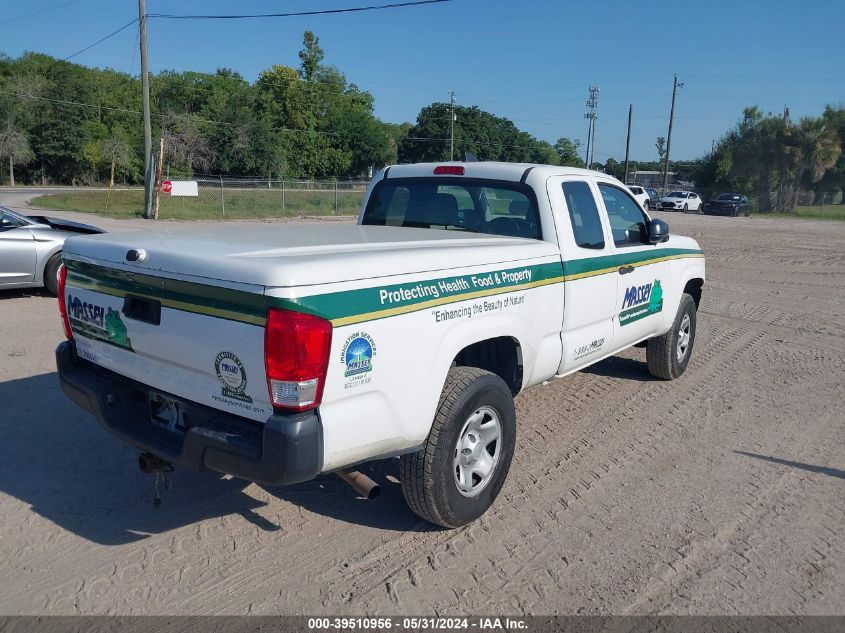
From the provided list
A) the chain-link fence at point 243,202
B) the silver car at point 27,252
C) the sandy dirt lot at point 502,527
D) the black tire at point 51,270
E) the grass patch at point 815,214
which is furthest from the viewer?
the grass patch at point 815,214

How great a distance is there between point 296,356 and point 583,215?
113 inches

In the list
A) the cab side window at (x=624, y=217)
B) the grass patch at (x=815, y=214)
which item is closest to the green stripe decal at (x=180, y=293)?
the cab side window at (x=624, y=217)

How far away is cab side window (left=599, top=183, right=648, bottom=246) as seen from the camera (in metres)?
5.40

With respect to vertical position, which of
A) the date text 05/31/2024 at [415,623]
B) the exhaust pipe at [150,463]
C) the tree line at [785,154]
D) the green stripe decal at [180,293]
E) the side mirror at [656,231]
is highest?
the tree line at [785,154]

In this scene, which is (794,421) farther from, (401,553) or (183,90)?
(183,90)

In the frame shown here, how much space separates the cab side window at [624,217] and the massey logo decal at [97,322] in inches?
138

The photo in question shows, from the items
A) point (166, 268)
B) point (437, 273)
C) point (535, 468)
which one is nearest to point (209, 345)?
point (166, 268)

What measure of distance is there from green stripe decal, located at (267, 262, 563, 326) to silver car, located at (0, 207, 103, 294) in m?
7.24

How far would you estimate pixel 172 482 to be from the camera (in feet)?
13.9

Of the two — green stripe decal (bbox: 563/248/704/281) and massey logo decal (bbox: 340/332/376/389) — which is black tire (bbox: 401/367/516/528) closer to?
massey logo decal (bbox: 340/332/376/389)

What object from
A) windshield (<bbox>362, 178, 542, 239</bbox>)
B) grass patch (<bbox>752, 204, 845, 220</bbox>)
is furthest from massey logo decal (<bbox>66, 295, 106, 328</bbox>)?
grass patch (<bbox>752, 204, 845, 220</bbox>)

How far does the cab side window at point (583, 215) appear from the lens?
482 centimetres

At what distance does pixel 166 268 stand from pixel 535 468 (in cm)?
270

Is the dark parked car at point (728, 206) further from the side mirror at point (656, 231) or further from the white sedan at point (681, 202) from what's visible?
the side mirror at point (656, 231)
